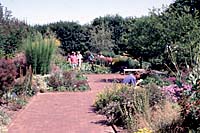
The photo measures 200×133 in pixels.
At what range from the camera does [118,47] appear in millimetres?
40188

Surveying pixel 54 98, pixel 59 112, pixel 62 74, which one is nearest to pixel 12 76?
pixel 59 112

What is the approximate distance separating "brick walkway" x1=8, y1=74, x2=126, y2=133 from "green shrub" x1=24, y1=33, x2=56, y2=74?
Result: 15.7 feet

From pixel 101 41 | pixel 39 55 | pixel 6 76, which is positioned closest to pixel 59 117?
pixel 6 76

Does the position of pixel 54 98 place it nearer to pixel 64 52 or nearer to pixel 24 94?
pixel 24 94

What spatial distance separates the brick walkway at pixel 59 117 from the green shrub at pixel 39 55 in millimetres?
4796

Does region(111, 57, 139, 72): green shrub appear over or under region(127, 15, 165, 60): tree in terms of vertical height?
under

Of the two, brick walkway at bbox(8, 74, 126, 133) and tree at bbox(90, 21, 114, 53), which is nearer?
brick walkway at bbox(8, 74, 126, 133)

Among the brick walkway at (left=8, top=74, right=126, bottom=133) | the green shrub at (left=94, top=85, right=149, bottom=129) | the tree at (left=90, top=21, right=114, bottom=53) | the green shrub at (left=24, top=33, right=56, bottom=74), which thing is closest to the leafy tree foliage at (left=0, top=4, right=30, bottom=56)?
the green shrub at (left=24, top=33, right=56, bottom=74)

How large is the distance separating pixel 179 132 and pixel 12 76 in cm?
772

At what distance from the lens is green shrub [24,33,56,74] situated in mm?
22953

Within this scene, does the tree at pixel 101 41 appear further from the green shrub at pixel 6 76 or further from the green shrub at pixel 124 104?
the green shrub at pixel 124 104

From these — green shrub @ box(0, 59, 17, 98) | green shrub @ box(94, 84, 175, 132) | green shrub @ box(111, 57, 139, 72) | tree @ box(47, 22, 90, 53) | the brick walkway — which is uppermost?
tree @ box(47, 22, 90, 53)

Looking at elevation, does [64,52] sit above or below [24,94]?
above

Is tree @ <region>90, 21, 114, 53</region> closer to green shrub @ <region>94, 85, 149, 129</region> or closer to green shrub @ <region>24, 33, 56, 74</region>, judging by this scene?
green shrub @ <region>24, 33, 56, 74</region>
